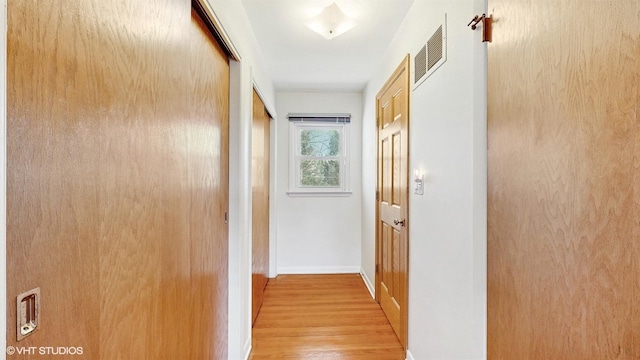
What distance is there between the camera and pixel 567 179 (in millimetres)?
739

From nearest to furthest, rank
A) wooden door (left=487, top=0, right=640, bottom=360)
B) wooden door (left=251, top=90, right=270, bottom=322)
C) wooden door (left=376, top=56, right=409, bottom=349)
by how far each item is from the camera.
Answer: wooden door (left=487, top=0, right=640, bottom=360) < wooden door (left=376, top=56, right=409, bottom=349) < wooden door (left=251, top=90, right=270, bottom=322)

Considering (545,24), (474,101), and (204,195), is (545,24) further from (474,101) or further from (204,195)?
(204,195)

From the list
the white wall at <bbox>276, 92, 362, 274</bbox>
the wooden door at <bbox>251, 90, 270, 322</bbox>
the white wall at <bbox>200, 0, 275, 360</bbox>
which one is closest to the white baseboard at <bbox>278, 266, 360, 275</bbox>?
the white wall at <bbox>276, 92, 362, 274</bbox>

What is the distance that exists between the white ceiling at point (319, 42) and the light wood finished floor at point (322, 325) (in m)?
2.26

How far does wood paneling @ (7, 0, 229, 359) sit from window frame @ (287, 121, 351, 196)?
2627mm

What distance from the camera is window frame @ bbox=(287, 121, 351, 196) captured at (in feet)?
12.9

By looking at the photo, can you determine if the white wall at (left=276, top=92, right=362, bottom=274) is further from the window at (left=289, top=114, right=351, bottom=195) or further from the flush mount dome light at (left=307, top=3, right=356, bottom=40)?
the flush mount dome light at (left=307, top=3, right=356, bottom=40)

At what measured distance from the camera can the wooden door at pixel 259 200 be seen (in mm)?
2629

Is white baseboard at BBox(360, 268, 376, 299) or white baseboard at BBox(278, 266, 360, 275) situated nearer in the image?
white baseboard at BBox(360, 268, 376, 299)

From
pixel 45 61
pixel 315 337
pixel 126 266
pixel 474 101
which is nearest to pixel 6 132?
pixel 45 61

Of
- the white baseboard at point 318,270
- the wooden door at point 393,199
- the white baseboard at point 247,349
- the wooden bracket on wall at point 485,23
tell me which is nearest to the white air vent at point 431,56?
the wooden door at point 393,199

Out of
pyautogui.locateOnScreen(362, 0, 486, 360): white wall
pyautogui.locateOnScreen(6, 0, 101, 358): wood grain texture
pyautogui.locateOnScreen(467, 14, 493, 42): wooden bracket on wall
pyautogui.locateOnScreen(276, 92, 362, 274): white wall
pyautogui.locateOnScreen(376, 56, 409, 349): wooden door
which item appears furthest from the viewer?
pyautogui.locateOnScreen(276, 92, 362, 274): white wall

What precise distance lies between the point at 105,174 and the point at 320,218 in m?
3.33

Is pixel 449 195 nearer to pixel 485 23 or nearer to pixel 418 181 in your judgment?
pixel 418 181
